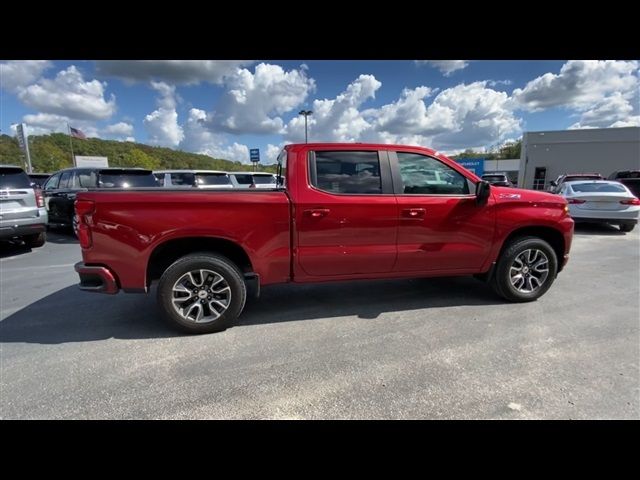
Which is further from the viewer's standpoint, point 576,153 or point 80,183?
point 576,153

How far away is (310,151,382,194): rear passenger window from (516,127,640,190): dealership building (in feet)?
106

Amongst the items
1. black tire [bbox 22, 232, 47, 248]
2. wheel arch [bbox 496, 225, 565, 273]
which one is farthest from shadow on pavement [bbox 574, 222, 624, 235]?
black tire [bbox 22, 232, 47, 248]

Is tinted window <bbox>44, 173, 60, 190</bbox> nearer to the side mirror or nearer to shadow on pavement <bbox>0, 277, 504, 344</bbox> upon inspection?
shadow on pavement <bbox>0, 277, 504, 344</bbox>

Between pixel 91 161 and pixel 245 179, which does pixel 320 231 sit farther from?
pixel 91 161

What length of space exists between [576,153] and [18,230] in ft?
122

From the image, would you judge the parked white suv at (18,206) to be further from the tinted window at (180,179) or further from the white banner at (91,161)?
the white banner at (91,161)

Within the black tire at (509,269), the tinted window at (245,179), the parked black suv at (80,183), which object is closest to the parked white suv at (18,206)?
the parked black suv at (80,183)

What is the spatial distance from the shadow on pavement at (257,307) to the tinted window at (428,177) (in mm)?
1404

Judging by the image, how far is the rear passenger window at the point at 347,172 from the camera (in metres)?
3.51

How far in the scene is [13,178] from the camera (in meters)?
6.47

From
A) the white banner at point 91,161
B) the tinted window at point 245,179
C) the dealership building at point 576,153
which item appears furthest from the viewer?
the white banner at point 91,161

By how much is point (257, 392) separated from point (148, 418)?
722 millimetres

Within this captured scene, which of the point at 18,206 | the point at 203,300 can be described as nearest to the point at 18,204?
the point at 18,206

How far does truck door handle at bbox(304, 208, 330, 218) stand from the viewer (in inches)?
133
